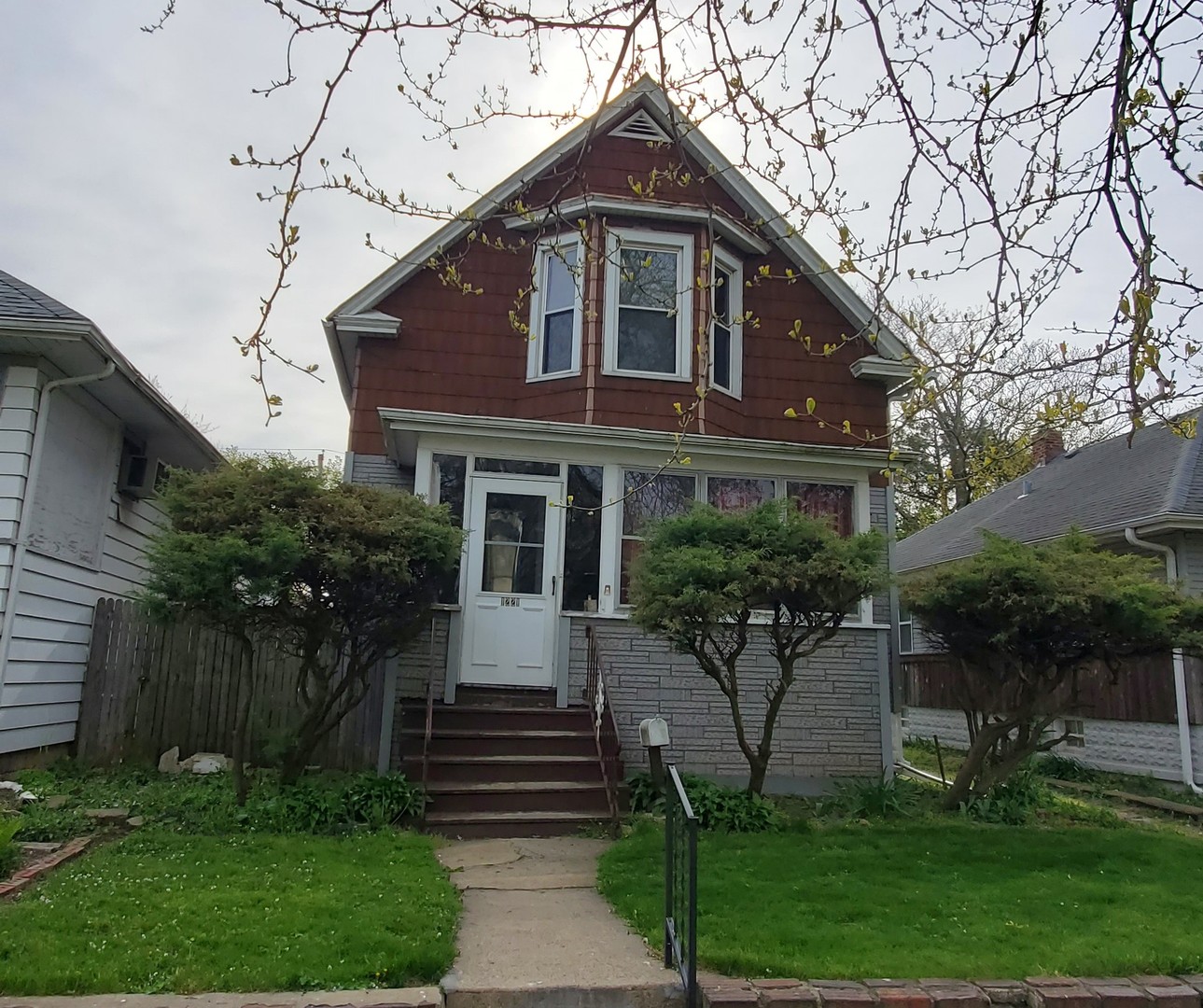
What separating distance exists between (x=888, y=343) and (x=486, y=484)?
575 centimetres

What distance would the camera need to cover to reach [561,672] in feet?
31.0

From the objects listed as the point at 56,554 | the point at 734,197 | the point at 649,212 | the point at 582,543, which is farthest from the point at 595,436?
the point at 56,554

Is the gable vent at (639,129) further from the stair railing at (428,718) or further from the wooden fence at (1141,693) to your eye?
the wooden fence at (1141,693)

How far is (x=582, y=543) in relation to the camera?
1004cm

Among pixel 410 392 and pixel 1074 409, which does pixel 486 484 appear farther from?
pixel 1074 409

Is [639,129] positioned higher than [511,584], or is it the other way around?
[639,129]

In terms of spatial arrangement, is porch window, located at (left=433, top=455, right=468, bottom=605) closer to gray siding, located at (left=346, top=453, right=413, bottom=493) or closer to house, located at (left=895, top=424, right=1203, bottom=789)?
gray siding, located at (left=346, top=453, right=413, bottom=493)

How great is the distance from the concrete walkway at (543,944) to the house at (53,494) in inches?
180

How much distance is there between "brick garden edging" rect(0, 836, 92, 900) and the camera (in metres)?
5.04

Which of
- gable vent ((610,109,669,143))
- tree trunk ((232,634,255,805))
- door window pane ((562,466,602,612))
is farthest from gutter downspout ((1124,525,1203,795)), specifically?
tree trunk ((232,634,255,805))

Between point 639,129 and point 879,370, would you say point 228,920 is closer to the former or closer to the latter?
point 879,370

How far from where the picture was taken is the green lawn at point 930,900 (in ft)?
14.8

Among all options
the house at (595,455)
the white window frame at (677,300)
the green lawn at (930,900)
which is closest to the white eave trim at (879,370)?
the house at (595,455)

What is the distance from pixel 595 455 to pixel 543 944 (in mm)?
5964
